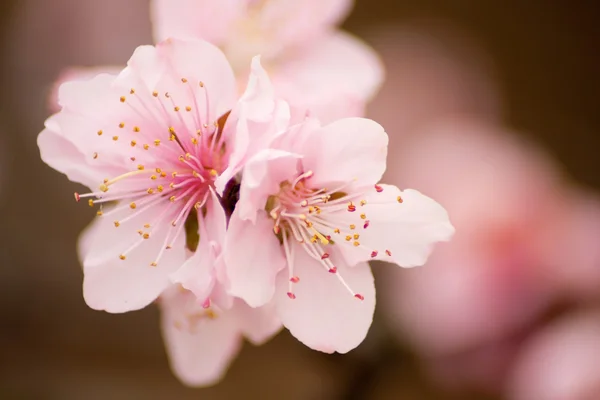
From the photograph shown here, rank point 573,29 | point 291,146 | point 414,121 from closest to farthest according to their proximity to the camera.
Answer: point 291,146 → point 414,121 → point 573,29

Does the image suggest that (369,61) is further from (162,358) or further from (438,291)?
(162,358)

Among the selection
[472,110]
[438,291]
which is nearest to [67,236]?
[438,291]

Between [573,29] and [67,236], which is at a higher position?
[573,29]

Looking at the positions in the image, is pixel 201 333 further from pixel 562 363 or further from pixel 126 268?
pixel 562 363

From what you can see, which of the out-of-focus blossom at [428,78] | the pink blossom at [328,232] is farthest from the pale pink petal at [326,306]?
the out-of-focus blossom at [428,78]

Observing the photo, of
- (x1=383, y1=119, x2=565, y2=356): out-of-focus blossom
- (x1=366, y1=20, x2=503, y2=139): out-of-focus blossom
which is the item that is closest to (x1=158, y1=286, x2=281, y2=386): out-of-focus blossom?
(x1=383, y1=119, x2=565, y2=356): out-of-focus blossom

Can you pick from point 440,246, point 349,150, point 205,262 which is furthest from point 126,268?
point 440,246

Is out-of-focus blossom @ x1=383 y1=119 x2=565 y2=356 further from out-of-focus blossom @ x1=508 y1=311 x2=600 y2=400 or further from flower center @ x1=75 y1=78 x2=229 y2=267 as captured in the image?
flower center @ x1=75 y1=78 x2=229 y2=267

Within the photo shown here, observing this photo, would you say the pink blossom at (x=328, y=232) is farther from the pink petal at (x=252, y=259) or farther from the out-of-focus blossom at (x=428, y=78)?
the out-of-focus blossom at (x=428, y=78)
